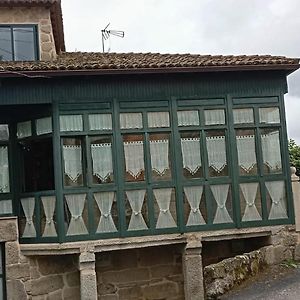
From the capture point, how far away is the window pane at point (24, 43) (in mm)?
13531

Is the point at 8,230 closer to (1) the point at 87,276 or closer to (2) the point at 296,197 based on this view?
(1) the point at 87,276

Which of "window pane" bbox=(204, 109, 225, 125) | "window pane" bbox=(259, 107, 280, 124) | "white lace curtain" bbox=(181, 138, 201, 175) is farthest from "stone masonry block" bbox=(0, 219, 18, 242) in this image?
"window pane" bbox=(259, 107, 280, 124)

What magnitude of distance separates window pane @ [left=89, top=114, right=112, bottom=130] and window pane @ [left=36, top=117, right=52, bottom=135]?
789mm

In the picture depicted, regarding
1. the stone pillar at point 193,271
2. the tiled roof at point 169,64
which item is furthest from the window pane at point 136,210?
the tiled roof at point 169,64

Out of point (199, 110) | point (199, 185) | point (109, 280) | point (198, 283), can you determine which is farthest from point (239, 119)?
point (109, 280)

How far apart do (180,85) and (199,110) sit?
637 mm

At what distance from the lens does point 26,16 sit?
45.4 ft

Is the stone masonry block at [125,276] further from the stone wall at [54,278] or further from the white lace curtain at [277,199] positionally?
the white lace curtain at [277,199]

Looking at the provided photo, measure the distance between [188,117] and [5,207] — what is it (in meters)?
4.12

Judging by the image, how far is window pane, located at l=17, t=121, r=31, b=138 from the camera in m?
12.2

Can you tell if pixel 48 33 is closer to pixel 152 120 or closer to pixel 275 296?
pixel 152 120

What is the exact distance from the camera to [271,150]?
41.1ft

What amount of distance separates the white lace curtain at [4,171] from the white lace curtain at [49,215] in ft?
3.74

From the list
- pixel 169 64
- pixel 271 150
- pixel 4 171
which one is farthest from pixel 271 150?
pixel 4 171
